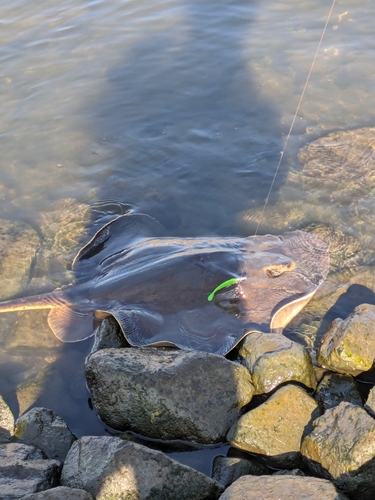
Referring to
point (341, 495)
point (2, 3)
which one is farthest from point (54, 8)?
point (341, 495)

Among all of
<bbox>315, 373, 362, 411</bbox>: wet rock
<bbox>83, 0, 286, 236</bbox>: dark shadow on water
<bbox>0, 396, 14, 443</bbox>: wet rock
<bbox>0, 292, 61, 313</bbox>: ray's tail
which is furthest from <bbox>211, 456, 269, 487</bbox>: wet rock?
<bbox>83, 0, 286, 236</bbox>: dark shadow on water

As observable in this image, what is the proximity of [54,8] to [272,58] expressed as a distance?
499 centimetres

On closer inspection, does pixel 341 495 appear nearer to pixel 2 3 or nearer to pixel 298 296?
pixel 298 296

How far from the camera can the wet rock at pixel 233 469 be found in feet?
11.3

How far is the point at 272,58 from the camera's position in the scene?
344 inches

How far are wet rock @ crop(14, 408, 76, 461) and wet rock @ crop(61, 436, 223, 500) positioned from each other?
56cm

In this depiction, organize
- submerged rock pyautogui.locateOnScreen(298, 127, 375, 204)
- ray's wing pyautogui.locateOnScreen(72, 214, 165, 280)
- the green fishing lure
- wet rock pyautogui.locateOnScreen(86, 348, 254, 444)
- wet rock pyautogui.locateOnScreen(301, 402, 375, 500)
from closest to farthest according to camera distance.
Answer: wet rock pyautogui.locateOnScreen(301, 402, 375, 500) → wet rock pyautogui.locateOnScreen(86, 348, 254, 444) → the green fishing lure → ray's wing pyautogui.locateOnScreen(72, 214, 165, 280) → submerged rock pyautogui.locateOnScreen(298, 127, 375, 204)

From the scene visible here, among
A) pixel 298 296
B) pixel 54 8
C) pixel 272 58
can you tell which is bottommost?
pixel 298 296

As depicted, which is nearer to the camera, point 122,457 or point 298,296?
point 122,457

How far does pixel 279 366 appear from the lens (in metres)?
3.94

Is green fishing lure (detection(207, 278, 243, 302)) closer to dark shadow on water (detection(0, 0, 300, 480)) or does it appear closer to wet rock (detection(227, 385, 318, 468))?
wet rock (detection(227, 385, 318, 468))

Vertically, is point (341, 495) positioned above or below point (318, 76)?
below

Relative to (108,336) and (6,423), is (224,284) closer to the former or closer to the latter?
(108,336)

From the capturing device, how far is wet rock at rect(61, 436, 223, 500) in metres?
3.15
